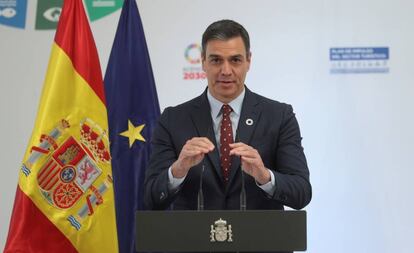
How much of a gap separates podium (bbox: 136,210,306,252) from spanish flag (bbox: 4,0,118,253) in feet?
4.67

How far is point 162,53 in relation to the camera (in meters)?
3.56

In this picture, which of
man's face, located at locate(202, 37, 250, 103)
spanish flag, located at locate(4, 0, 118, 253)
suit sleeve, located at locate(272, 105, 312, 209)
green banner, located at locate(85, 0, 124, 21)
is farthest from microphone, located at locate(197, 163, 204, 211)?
green banner, located at locate(85, 0, 124, 21)

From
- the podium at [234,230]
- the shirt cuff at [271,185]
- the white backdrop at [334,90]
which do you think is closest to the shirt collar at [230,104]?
the shirt cuff at [271,185]

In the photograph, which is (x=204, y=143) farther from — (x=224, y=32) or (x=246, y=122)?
(x=224, y=32)

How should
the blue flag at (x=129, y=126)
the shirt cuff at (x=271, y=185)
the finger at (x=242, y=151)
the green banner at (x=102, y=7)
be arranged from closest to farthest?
1. the finger at (x=242, y=151)
2. the shirt cuff at (x=271, y=185)
3. the blue flag at (x=129, y=126)
4. the green banner at (x=102, y=7)

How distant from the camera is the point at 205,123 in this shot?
2.00 meters

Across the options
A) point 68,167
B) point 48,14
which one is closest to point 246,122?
point 68,167

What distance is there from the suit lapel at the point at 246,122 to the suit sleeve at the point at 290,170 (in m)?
0.12

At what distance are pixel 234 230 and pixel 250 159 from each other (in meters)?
0.29

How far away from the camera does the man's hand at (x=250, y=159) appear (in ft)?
4.98

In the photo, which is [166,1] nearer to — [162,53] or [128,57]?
[162,53]

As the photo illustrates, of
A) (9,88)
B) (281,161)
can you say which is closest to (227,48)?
(281,161)

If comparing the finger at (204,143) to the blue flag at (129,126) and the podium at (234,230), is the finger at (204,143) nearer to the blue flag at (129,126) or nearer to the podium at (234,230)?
the podium at (234,230)

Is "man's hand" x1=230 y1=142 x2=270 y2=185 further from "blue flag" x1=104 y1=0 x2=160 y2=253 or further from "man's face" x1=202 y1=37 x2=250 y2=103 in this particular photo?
"blue flag" x1=104 y1=0 x2=160 y2=253
